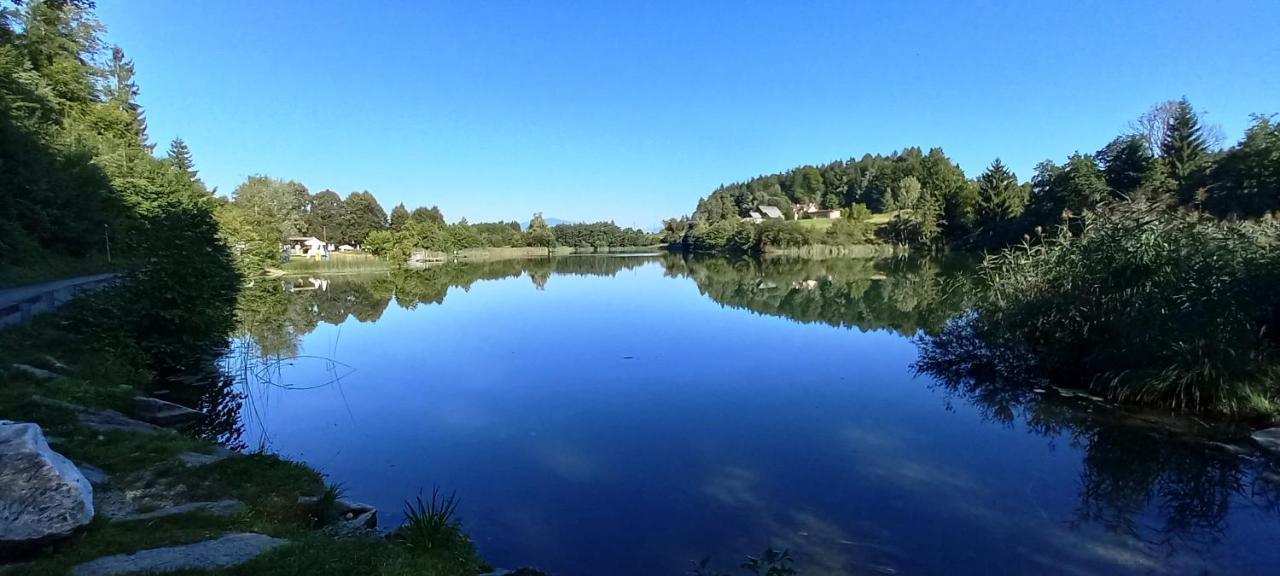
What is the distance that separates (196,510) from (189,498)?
0.52 metres

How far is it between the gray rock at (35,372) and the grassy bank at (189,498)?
3.8 inches

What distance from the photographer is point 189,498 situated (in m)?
4.96

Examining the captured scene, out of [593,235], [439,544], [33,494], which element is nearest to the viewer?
[33,494]

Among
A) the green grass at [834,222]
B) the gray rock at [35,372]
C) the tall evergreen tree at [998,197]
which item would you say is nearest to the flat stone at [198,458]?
the gray rock at [35,372]

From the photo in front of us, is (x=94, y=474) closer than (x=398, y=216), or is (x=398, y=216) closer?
(x=94, y=474)

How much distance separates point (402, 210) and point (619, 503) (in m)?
94.0

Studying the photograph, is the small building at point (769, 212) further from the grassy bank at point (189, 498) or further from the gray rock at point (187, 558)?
the gray rock at point (187, 558)

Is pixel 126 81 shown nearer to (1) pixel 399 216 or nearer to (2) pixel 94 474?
(1) pixel 399 216

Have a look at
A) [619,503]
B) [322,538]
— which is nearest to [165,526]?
[322,538]

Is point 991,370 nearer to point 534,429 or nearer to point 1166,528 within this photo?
point 1166,528

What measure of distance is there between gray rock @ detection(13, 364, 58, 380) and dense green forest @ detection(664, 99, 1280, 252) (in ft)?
54.0

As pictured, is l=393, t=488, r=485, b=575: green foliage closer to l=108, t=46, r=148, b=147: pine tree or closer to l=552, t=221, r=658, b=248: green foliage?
l=108, t=46, r=148, b=147: pine tree

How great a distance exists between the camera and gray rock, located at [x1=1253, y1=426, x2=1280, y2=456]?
7.54 meters

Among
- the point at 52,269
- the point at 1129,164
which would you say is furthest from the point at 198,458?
the point at 1129,164
